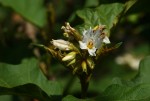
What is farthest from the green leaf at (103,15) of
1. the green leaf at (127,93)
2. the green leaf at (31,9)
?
the green leaf at (31,9)

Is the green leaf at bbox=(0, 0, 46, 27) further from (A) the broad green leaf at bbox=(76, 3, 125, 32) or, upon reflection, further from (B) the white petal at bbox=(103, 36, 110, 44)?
(B) the white petal at bbox=(103, 36, 110, 44)

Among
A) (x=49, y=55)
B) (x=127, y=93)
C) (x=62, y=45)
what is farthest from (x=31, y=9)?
(x=127, y=93)

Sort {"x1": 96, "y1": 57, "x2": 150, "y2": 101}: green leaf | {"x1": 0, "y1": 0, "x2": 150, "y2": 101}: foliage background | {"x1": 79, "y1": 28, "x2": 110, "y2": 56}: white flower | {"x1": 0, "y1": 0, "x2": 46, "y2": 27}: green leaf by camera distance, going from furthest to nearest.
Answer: {"x1": 0, "y1": 0, "x2": 46, "y2": 27}: green leaf < {"x1": 0, "y1": 0, "x2": 150, "y2": 101}: foliage background < {"x1": 79, "y1": 28, "x2": 110, "y2": 56}: white flower < {"x1": 96, "y1": 57, "x2": 150, "y2": 101}: green leaf

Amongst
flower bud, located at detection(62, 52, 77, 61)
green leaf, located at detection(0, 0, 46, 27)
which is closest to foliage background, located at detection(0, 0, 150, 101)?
green leaf, located at detection(0, 0, 46, 27)

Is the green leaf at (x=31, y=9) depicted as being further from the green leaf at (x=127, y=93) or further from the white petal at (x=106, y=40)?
the green leaf at (x=127, y=93)

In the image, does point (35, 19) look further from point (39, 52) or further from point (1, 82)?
point (1, 82)

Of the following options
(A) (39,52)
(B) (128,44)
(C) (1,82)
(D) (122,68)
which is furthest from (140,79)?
(B) (128,44)

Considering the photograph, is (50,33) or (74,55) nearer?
(74,55)
